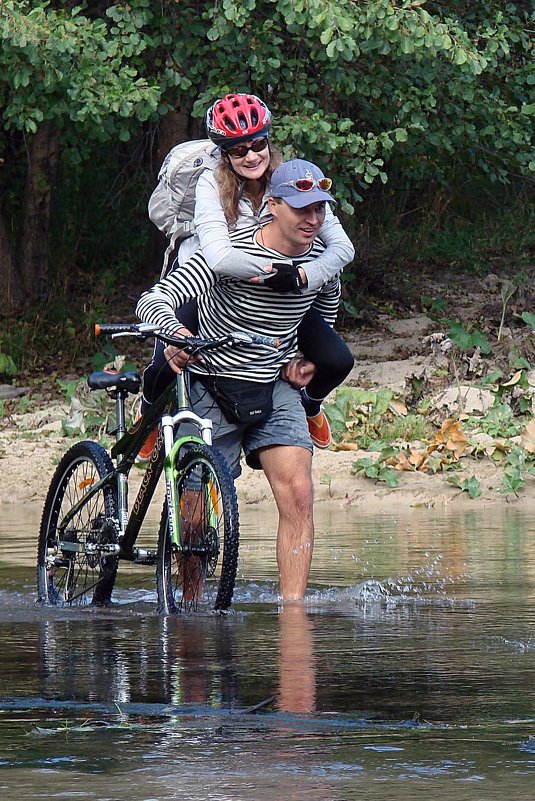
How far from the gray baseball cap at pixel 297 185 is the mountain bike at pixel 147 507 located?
544 mm

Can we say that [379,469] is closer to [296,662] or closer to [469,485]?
[469,485]

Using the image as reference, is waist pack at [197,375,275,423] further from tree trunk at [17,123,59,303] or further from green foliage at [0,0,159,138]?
tree trunk at [17,123,59,303]

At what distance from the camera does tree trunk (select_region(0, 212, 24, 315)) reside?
57.0 ft

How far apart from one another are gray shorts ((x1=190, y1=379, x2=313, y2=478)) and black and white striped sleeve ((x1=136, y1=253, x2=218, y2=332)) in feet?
1.12

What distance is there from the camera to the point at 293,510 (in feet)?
22.9

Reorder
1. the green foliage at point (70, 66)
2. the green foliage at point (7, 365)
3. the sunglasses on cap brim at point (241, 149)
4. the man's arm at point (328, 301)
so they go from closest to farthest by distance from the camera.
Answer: the sunglasses on cap brim at point (241, 149) < the man's arm at point (328, 301) < the green foliage at point (70, 66) < the green foliage at point (7, 365)

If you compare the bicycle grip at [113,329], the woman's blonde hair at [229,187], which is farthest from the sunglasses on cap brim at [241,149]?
the bicycle grip at [113,329]

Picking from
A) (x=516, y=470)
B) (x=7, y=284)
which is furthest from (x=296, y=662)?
(x=7, y=284)

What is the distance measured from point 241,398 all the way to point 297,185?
0.87 metres

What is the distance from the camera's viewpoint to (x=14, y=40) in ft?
43.2

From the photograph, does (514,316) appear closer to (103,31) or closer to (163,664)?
(103,31)

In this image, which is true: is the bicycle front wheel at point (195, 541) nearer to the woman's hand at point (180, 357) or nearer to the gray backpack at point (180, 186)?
the woman's hand at point (180, 357)

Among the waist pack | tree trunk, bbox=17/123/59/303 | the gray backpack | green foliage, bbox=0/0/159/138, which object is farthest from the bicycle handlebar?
tree trunk, bbox=17/123/59/303

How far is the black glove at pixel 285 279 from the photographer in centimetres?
657
